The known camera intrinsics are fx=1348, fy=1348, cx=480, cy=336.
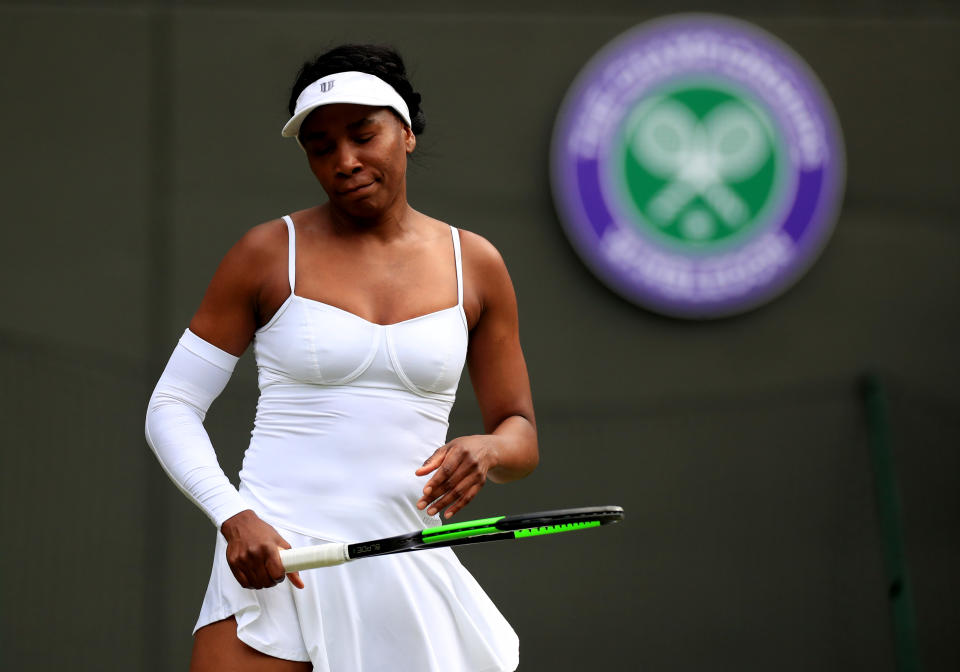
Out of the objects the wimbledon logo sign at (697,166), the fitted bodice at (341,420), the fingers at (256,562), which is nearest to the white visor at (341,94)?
the fitted bodice at (341,420)

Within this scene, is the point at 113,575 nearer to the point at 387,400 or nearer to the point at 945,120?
the point at 387,400

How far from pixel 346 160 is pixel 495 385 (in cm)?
63

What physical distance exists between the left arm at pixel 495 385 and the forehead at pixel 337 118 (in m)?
0.35

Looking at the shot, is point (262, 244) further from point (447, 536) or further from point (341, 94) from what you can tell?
point (447, 536)

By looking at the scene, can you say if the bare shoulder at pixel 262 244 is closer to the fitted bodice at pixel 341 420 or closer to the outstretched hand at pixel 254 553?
the fitted bodice at pixel 341 420

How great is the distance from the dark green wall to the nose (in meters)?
3.32

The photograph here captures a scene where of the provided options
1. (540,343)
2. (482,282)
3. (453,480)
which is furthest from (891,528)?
(453,480)

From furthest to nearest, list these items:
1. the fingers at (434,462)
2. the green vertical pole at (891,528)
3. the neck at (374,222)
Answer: the green vertical pole at (891,528) < the neck at (374,222) < the fingers at (434,462)

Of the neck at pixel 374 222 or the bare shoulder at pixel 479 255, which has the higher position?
the neck at pixel 374 222

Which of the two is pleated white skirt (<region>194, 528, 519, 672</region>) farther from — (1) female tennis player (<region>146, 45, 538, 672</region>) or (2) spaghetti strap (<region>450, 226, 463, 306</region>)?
(2) spaghetti strap (<region>450, 226, 463, 306</region>)

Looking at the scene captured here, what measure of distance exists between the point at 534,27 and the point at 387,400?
401 centimetres

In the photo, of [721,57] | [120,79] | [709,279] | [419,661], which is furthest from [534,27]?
[419,661]

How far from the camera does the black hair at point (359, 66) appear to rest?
2854mm

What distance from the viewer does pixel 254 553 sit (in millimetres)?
2500
